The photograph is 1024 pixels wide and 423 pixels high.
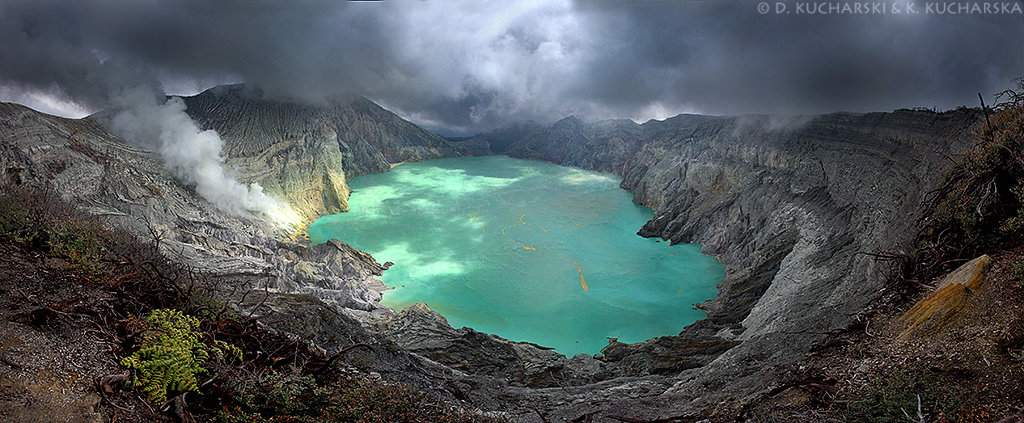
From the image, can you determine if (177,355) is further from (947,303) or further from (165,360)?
(947,303)

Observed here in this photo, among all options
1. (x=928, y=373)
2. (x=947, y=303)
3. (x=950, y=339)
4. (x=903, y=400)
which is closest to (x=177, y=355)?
(x=903, y=400)

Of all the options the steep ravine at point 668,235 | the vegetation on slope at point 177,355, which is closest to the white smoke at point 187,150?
the steep ravine at point 668,235

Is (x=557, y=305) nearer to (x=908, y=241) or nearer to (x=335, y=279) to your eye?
(x=335, y=279)

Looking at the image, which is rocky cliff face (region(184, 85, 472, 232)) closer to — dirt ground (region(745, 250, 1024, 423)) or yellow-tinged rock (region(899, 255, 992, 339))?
dirt ground (region(745, 250, 1024, 423))

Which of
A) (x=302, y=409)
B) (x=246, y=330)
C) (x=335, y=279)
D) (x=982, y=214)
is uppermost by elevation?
(x=335, y=279)

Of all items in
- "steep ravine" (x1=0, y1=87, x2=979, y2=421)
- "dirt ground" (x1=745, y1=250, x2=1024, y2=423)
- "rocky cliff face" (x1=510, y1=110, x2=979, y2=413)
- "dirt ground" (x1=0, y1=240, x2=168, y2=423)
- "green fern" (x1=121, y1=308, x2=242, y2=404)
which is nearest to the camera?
"dirt ground" (x1=0, y1=240, x2=168, y2=423)

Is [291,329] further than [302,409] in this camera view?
Yes

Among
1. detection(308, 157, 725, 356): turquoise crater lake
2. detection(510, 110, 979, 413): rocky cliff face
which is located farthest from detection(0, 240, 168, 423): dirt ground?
detection(308, 157, 725, 356): turquoise crater lake

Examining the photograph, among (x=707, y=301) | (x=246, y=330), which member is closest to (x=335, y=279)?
(x=246, y=330)
